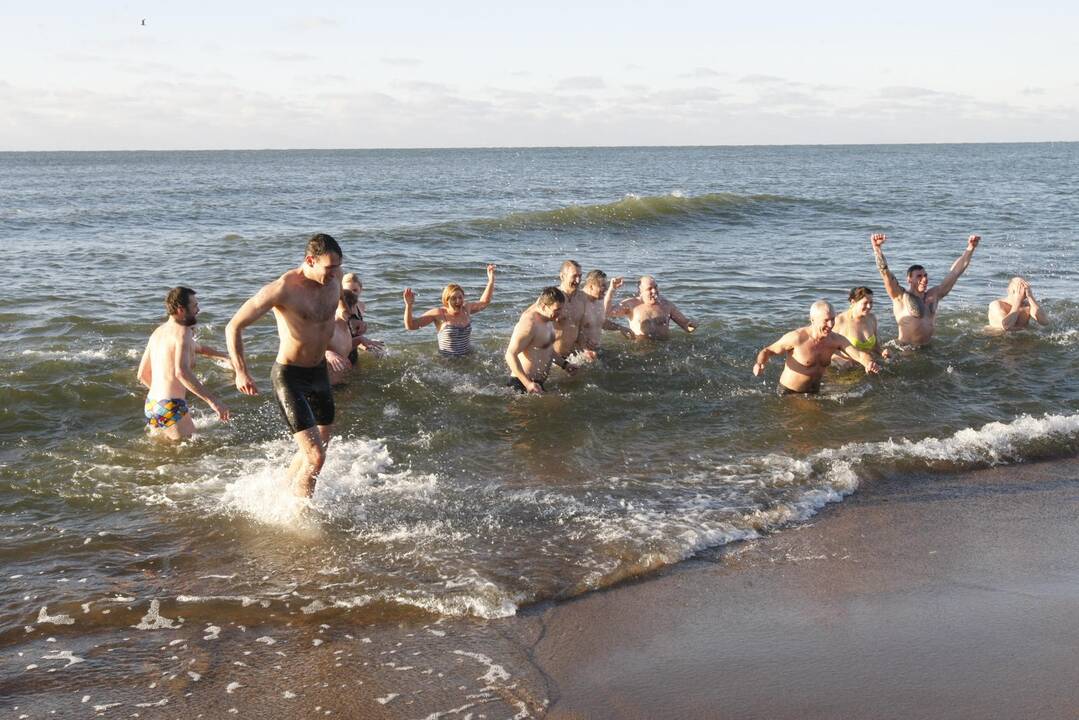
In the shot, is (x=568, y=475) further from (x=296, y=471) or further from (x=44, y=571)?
(x=44, y=571)

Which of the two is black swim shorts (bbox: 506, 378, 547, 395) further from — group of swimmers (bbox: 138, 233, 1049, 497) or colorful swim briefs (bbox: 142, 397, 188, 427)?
colorful swim briefs (bbox: 142, 397, 188, 427)

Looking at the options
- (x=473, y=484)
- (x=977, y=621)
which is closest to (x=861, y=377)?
(x=473, y=484)

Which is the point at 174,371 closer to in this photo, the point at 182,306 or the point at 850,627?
the point at 182,306

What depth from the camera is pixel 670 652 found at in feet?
15.7

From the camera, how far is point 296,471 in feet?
22.2

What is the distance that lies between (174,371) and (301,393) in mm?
2255

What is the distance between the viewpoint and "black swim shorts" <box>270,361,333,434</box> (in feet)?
21.0

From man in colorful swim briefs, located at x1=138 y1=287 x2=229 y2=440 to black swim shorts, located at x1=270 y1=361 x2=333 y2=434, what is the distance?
5.24 feet

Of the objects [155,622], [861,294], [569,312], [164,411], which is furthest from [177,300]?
[861,294]

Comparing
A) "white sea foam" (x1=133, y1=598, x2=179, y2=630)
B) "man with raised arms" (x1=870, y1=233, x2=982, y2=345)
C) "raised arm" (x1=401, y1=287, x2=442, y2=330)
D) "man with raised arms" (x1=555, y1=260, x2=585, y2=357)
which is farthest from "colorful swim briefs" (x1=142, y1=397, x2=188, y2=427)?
"man with raised arms" (x1=870, y1=233, x2=982, y2=345)

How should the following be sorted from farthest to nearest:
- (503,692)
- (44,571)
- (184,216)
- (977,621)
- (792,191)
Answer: (792,191)
(184,216)
(44,571)
(977,621)
(503,692)

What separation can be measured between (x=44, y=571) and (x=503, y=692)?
331cm

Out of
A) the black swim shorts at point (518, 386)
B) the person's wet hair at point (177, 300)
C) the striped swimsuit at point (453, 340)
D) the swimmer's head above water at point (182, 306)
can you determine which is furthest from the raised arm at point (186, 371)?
the striped swimsuit at point (453, 340)

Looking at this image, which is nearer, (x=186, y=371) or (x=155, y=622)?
(x=155, y=622)
